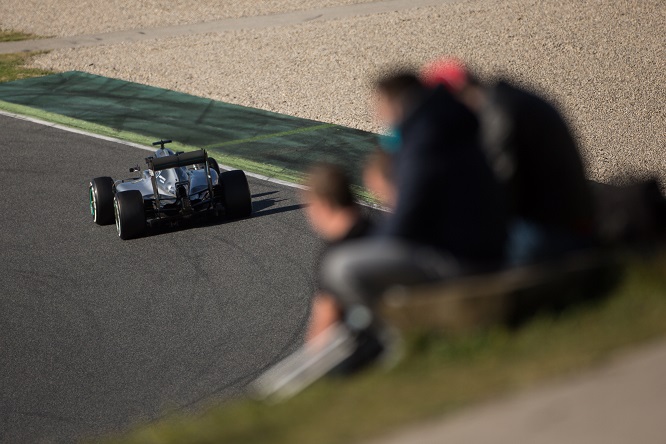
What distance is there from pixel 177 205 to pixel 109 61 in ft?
41.5

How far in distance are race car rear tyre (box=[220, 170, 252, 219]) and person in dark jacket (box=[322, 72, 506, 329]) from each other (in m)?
9.72

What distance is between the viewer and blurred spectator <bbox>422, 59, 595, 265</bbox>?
5547 millimetres

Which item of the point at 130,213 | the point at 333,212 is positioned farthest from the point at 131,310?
the point at 333,212

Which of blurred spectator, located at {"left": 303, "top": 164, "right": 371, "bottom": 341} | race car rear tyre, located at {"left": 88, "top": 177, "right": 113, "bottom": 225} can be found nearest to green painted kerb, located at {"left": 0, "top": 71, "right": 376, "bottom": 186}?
race car rear tyre, located at {"left": 88, "top": 177, "right": 113, "bottom": 225}

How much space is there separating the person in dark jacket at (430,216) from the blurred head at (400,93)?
0.01 meters

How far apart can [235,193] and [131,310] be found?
3.03 metres

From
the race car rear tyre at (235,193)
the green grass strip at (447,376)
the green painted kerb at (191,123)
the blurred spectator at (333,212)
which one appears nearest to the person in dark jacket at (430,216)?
the blurred spectator at (333,212)

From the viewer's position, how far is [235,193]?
1496 centimetres

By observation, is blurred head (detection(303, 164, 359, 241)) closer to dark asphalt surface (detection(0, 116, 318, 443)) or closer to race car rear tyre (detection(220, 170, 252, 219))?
dark asphalt surface (detection(0, 116, 318, 443))

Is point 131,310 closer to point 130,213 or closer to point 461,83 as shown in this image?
point 130,213

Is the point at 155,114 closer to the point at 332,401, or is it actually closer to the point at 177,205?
the point at 177,205

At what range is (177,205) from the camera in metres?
14.7

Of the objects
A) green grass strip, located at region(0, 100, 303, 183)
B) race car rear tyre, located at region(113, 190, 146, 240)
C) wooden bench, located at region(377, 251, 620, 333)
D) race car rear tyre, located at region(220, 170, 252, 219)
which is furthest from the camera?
green grass strip, located at region(0, 100, 303, 183)

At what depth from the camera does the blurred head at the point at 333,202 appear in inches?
215
